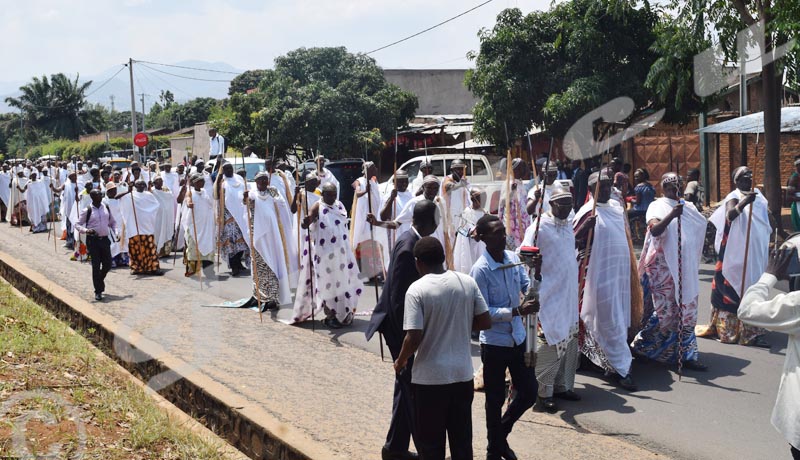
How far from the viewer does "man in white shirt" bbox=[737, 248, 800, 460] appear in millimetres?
4309

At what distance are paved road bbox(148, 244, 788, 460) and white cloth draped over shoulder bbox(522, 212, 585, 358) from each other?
59cm

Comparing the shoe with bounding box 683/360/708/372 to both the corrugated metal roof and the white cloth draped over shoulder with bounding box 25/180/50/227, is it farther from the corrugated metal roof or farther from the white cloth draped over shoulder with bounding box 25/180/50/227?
the white cloth draped over shoulder with bounding box 25/180/50/227

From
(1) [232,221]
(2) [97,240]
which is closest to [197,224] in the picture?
(1) [232,221]

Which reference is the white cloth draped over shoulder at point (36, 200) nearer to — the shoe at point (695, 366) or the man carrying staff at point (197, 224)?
the man carrying staff at point (197, 224)

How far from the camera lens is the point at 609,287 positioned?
25.4ft

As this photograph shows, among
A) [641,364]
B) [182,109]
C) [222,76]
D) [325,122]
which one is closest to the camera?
[641,364]

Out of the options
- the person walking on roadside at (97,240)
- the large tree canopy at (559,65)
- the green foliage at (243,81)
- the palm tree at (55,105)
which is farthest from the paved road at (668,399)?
the palm tree at (55,105)

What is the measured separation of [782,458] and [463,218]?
495 cm

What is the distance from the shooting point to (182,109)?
7306cm

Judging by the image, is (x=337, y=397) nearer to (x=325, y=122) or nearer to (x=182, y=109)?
(x=325, y=122)

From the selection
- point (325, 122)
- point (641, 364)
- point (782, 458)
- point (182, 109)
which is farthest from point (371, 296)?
point (182, 109)

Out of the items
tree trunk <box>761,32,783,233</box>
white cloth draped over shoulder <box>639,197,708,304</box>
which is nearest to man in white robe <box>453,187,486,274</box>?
white cloth draped over shoulder <box>639,197,708,304</box>

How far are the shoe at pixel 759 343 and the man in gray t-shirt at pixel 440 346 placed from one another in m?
5.11

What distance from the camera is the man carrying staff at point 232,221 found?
14.1 metres
